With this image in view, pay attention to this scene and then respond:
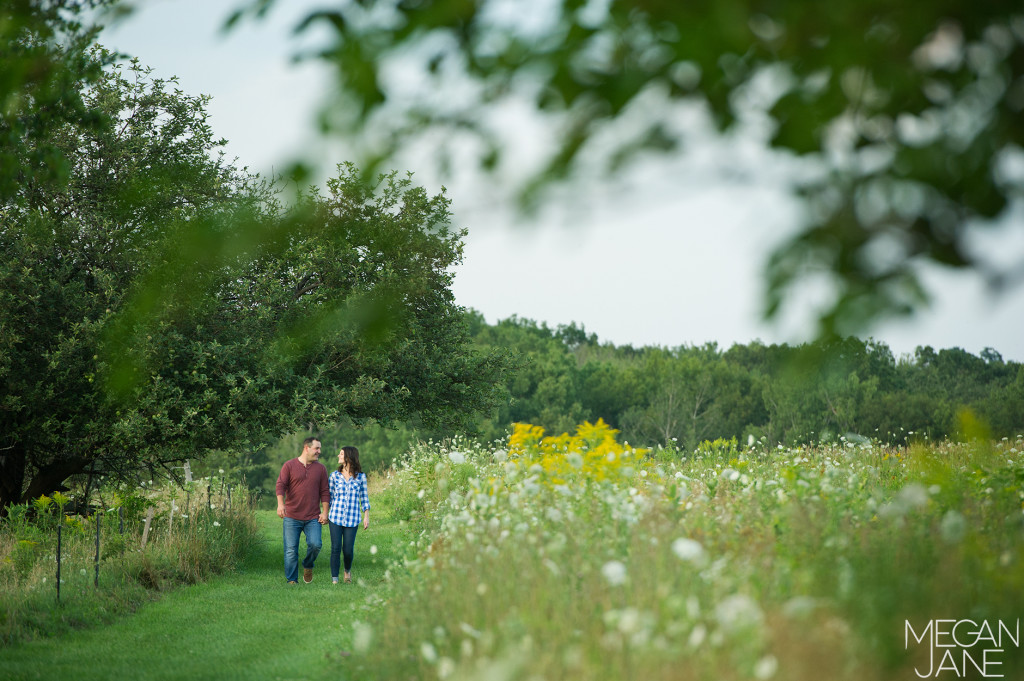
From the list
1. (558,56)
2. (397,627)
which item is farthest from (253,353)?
(558,56)

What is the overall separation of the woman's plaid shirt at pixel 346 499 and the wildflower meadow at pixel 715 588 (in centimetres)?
354

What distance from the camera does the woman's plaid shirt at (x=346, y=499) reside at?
1069 cm

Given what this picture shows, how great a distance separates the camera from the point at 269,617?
8461mm

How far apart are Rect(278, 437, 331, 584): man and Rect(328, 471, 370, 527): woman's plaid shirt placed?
185mm

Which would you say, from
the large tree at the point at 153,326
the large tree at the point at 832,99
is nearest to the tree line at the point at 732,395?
the large tree at the point at 153,326

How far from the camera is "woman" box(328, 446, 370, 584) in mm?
10695

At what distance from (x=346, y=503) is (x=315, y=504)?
1.36 ft

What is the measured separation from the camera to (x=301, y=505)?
10.8 meters

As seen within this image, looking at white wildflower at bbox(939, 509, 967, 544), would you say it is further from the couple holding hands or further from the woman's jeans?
the woman's jeans

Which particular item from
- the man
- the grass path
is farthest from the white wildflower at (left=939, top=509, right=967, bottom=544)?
the man

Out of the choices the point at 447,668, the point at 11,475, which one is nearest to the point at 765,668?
Result: the point at 447,668

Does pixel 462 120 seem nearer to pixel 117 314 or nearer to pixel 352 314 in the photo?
pixel 352 314

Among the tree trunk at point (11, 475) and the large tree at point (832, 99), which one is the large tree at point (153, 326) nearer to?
the tree trunk at point (11, 475)

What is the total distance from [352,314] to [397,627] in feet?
10.1
